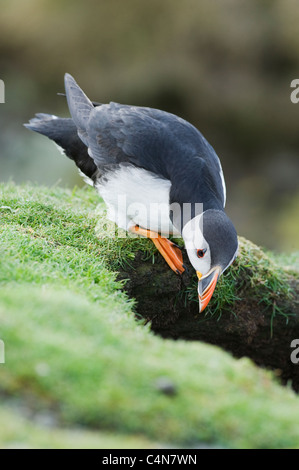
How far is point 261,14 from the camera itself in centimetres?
1125

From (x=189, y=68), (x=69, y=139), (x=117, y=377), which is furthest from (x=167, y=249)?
(x=189, y=68)

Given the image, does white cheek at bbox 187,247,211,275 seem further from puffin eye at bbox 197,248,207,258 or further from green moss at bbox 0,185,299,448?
green moss at bbox 0,185,299,448

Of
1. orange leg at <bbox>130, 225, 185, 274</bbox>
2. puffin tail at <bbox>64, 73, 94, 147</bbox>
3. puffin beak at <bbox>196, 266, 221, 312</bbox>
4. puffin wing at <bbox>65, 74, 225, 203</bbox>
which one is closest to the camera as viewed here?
puffin beak at <bbox>196, 266, 221, 312</bbox>

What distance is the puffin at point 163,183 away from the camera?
3990mm

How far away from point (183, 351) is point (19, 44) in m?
10.5

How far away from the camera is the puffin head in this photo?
154 inches

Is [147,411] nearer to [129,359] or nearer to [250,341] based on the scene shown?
[129,359]

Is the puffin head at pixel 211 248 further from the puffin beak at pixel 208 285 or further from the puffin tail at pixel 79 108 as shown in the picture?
the puffin tail at pixel 79 108

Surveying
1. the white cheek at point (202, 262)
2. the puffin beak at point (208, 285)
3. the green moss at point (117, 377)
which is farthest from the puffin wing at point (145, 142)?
the green moss at point (117, 377)

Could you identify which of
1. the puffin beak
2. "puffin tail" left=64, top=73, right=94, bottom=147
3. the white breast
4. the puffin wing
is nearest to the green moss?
the puffin beak

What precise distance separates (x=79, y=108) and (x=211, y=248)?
218 centimetres

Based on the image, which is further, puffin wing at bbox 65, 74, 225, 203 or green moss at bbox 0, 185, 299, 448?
puffin wing at bbox 65, 74, 225, 203

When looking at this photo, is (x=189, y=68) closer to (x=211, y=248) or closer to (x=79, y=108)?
(x=79, y=108)

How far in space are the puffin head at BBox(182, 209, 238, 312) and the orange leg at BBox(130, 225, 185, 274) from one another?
0.59m
